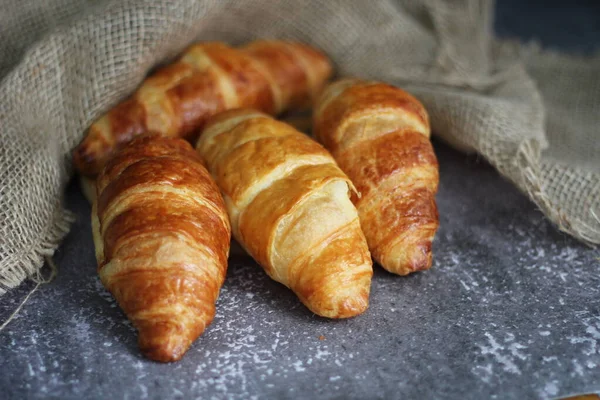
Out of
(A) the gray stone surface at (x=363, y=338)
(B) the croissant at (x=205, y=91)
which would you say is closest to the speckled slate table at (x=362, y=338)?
(A) the gray stone surface at (x=363, y=338)

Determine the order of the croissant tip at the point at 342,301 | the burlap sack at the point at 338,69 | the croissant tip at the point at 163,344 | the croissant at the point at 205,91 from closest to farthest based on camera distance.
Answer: the croissant tip at the point at 163,344, the croissant tip at the point at 342,301, the burlap sack at the point at 338,69, the croissant at the point at 205,91

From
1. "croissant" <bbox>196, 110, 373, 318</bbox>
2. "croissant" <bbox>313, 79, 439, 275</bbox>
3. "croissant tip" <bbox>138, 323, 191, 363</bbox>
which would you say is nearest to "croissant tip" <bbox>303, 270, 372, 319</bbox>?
"croissant" <bbox>196, 110, 373, 318</bbox>

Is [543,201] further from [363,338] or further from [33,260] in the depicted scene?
[33,260]

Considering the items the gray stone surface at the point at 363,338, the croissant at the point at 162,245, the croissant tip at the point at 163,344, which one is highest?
the croissant at the point at 162,245

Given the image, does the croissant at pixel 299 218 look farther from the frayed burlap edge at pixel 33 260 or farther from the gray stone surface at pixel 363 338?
the frayed burlap edge at pixel 33 260

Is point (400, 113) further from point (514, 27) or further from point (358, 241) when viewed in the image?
point (514, 27)

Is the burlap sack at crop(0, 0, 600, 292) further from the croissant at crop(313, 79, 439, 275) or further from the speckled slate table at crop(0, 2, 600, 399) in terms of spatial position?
the croissant at crop(313, 79, 439, 275)

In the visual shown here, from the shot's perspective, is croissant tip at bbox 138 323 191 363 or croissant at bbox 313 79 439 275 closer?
croissant tip at bbox 138 323 191 363
